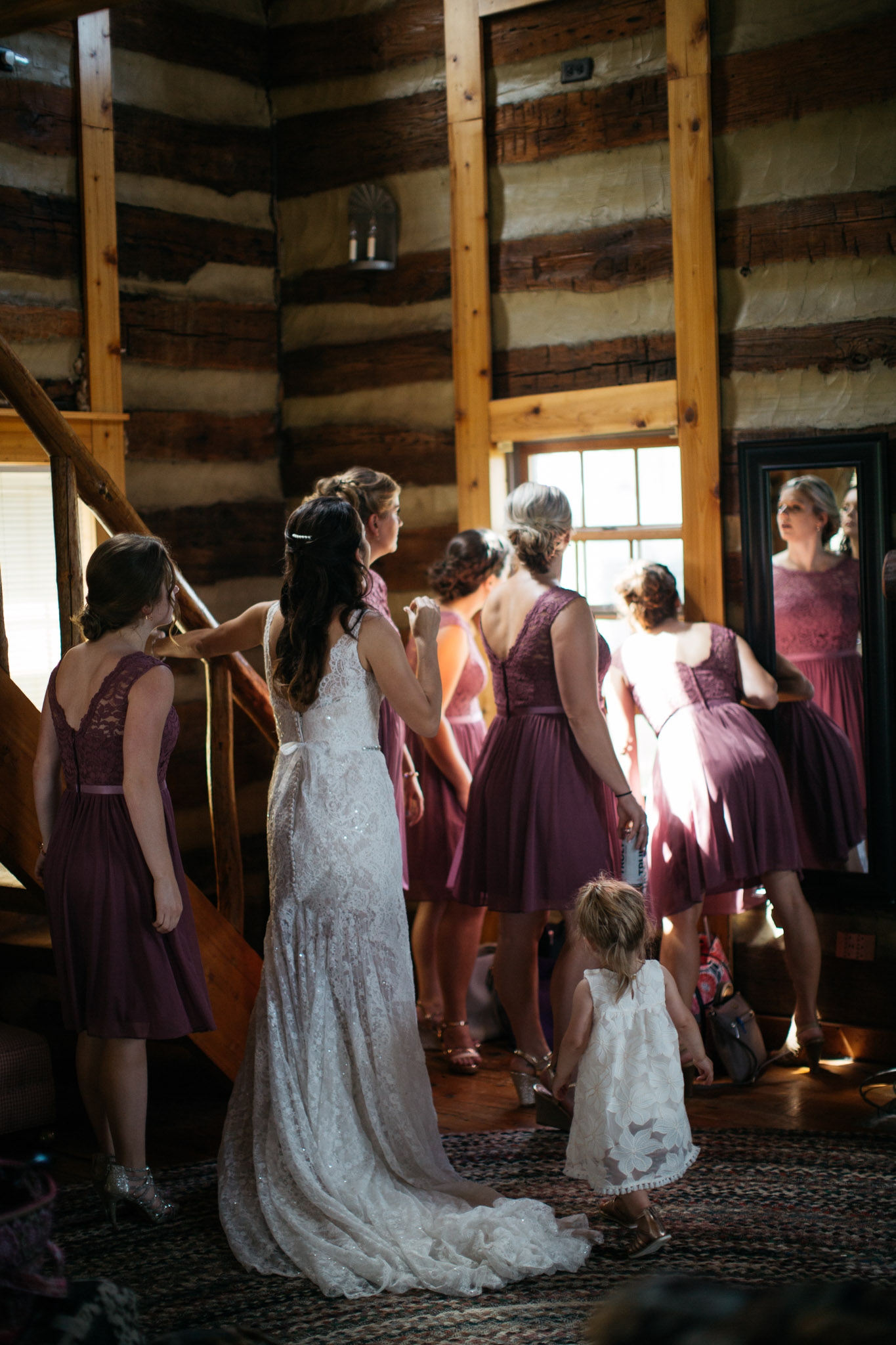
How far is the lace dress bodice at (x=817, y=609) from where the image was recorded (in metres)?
4.35

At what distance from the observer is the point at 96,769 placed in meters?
3.18

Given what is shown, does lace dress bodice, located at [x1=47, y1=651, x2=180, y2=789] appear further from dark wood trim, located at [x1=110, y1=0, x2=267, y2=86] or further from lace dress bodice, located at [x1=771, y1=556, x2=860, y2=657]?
dark wood trim, located at [x1=110, y1=0, x2=267, y2=86]

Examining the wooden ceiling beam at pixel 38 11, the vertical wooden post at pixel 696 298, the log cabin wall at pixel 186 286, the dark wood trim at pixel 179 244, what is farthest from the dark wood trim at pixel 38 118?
the vertical wooden post at pixel 696 298

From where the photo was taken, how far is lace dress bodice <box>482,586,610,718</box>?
13.0 feet

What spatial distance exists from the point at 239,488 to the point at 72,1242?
11.0 feet

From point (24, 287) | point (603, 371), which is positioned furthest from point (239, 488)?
point (603, 371)

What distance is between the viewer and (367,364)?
551 cm

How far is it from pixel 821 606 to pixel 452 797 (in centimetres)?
149

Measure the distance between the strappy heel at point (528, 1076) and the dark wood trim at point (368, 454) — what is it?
2.41m

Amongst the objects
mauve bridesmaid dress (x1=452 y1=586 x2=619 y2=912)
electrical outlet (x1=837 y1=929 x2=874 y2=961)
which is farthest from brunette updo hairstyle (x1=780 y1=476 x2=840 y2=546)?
electrical outlet (x1=837 y1=929 x2=874 y2=961)

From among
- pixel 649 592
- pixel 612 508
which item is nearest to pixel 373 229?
pixel 612 508

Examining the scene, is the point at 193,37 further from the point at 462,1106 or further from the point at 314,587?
the point at 462,1106

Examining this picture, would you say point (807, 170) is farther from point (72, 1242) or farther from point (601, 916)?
point (72, 1242)

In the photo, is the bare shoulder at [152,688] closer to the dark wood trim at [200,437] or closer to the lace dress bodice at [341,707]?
the lace dress bodice at [341,707]
